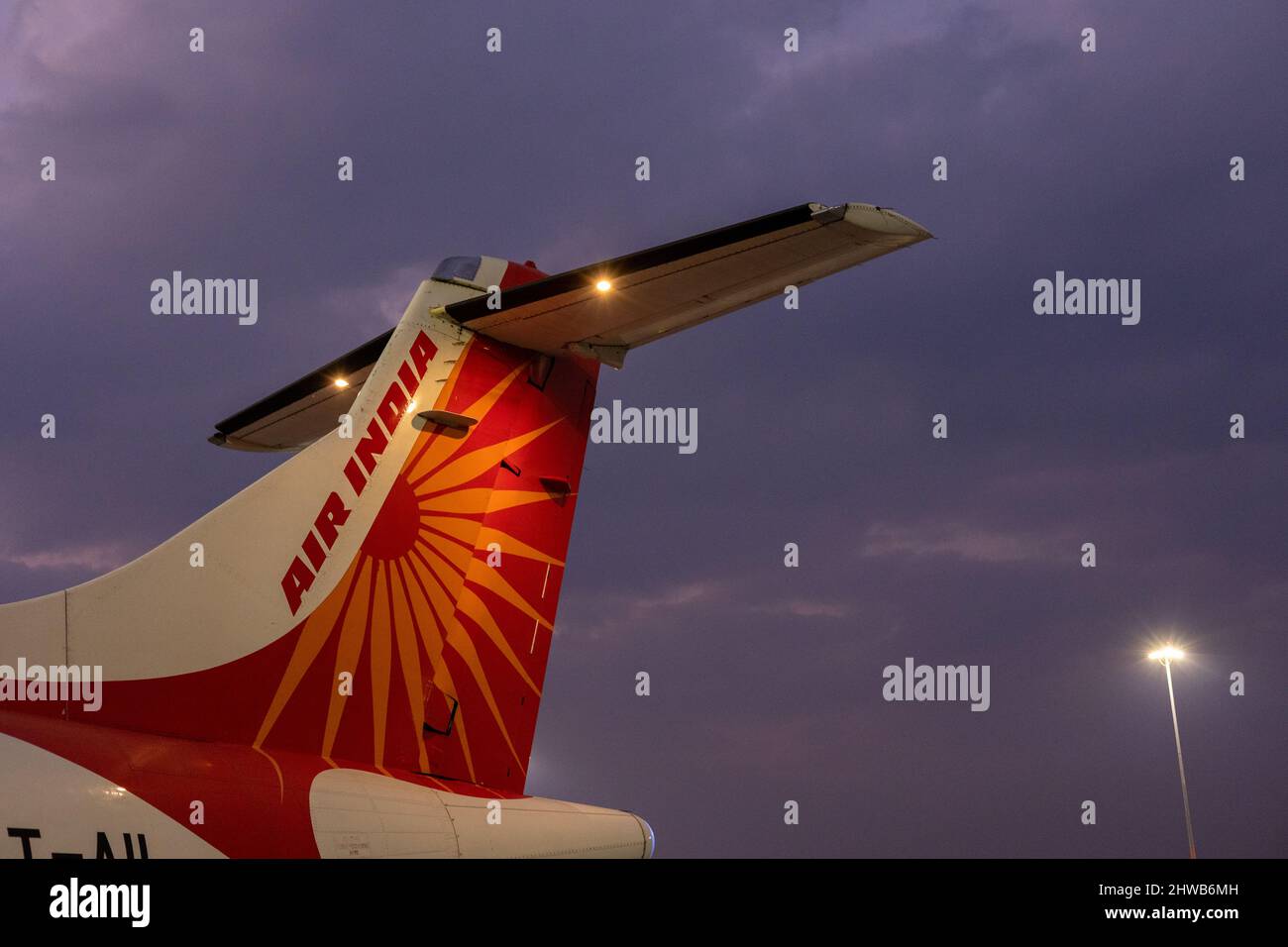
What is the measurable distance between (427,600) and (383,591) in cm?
34

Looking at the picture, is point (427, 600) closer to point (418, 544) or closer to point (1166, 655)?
point (418, 544)

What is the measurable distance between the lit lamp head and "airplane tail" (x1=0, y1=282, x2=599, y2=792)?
615 inches

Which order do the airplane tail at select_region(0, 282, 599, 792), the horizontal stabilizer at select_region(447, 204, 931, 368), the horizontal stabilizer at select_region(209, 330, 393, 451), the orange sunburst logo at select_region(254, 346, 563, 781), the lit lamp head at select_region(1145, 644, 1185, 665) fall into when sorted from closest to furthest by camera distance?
the airplane tail at select_region(0, 282, 599, 792), the horizontal stabilizer at select_region(447, 204, 931, 368), the orange sunburst logo at select_region(254, 346, 563, 781), the horizontal stabilizer at select_region(209, 330, 393, 451), the lit lamp head at select_region(1145, 644, 1185, 665)

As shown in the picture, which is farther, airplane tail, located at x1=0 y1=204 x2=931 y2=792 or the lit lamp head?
the lit lamp head

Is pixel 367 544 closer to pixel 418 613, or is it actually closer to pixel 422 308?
pixel 418 613

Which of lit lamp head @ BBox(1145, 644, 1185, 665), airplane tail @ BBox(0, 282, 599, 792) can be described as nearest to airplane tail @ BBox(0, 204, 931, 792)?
airplane tail @ BBox(0, 282, 599, 792)

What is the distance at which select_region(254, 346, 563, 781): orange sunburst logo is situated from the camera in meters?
6.77

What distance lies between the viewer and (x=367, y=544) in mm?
7121

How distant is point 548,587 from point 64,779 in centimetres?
388

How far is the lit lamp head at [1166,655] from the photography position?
67.7ft
